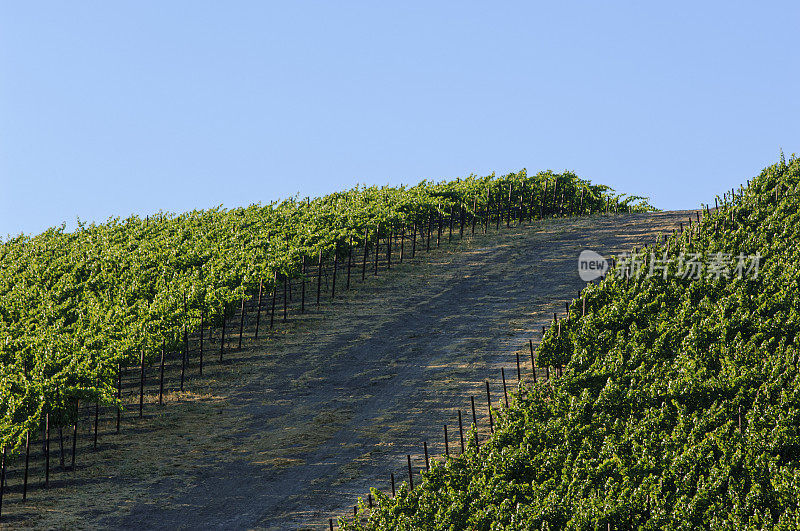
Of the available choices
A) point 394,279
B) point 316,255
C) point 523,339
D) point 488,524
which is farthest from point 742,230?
point 488,524

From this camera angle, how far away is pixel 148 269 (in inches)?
1516

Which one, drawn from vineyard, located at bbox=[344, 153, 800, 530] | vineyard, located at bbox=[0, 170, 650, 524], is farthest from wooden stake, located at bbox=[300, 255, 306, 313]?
vineyard, located at bbox=[344, 153, 800, 530]

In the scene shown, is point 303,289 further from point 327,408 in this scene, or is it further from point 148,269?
point 327,408

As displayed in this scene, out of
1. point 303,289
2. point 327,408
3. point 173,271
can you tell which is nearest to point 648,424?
point 327,408

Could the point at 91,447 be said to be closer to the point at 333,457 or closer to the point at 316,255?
the point at 333,457

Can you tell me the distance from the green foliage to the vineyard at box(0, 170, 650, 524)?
0.07 metres

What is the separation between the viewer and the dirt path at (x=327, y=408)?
24.2m

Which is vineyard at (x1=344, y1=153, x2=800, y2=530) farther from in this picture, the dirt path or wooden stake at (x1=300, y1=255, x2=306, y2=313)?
wooden stake at (x1=300, y1=255, x2=306, y2=313)

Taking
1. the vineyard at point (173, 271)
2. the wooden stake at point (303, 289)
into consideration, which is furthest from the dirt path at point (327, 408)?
the vineyard at point (173, 271)

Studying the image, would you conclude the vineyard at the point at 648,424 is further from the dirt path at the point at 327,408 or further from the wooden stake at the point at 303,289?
the wooden stake at the point at 303,289

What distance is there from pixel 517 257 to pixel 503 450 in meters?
21.8

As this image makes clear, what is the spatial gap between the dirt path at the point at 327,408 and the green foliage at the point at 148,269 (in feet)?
7.56

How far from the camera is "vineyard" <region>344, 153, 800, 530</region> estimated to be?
19.3m

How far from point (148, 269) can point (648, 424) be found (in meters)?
23.7
